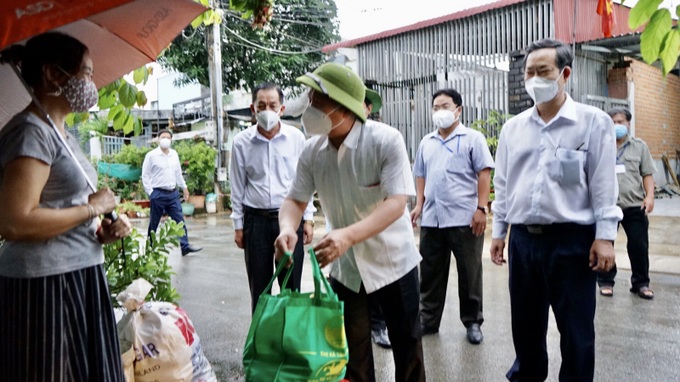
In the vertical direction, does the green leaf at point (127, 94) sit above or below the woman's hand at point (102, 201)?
above

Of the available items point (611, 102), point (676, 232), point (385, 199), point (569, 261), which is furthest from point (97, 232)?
point (611, 102)

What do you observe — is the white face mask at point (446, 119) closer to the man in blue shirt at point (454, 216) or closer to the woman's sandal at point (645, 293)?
the man in blue shirt at point (454, 216)

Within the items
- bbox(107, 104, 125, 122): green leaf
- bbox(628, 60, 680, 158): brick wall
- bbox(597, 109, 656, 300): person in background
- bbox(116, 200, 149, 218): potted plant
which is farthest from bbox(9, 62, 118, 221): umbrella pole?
bbox(116, 200, 149, 218): potted plant

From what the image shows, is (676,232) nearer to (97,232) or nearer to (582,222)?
(582,222)

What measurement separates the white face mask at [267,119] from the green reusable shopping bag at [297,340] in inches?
89.4

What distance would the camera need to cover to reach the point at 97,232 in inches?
86.8

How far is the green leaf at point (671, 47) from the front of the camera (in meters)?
1.67

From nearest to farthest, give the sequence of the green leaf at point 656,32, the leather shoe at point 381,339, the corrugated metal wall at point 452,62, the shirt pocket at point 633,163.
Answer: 1. the green leaf at point 656,32
2. the leather shoe at point 381,339
3. the shirt pocket at point 633,163
4. the corrugated metal wall at point 452,62

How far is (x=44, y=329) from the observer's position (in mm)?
1996

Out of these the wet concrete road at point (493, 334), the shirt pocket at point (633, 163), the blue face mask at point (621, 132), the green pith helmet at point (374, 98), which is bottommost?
the wet concrete road at point (493, 334)

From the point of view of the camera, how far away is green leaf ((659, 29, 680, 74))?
1.67 m

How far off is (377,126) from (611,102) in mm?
9687

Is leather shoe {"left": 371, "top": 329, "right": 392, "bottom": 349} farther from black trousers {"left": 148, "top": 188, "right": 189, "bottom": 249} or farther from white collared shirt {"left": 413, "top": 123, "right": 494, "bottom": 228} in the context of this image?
black trousers {"left": 148, "top": 188, "right": 189, "bottom": 249}

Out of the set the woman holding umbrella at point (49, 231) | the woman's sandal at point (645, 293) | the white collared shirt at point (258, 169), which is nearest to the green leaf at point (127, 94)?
the white collared shirt at point (258, 169)
